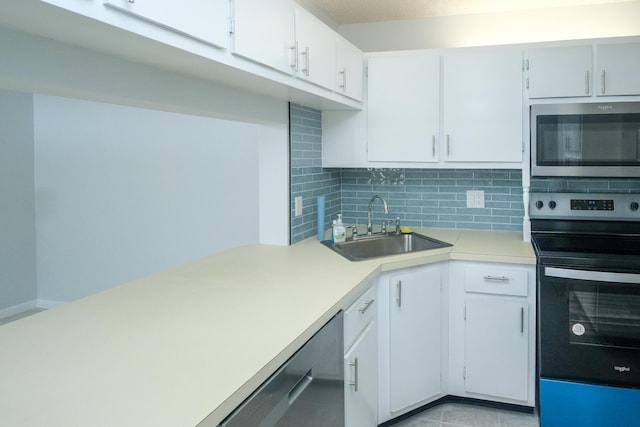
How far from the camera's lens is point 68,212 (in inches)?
192

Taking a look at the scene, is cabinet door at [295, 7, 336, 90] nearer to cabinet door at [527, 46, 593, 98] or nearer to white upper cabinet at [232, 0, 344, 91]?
white upper cabinet at [232, 0, 344, 91]

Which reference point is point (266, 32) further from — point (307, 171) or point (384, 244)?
point (384, 244)

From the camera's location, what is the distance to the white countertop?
0.98m

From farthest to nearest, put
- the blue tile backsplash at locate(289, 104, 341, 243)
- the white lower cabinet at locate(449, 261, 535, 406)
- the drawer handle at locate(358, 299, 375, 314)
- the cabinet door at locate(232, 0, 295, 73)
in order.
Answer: the blue tile backsplash at locate(289, 104, 341, 243) < the white lower cabinet at locate(449, 261, 535, 406) < the drawer handle at locate(358, 299, 375, 314) < the cabinet door at locate(232, 0, 295, 73)

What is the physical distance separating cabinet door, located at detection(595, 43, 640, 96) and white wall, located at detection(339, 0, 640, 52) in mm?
406

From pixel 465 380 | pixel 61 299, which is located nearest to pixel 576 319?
pixel 465 380

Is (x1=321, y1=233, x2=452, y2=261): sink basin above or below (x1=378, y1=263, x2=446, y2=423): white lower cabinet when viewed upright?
above

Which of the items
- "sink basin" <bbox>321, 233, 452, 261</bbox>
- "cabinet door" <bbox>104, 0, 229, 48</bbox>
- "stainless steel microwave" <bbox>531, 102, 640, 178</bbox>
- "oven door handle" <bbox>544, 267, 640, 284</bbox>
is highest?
"cabinet door" <bbox>104, 0, 229, 48</bbox>

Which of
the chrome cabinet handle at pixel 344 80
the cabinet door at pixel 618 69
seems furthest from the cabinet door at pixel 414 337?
the cabinet door at pixel 618 69

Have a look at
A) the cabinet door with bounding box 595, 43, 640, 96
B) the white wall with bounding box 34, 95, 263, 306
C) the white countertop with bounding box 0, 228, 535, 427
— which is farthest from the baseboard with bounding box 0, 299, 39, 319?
the cabinet door with bounding box 595, 43, 640, 96

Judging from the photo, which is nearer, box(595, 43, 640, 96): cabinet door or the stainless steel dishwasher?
the stainless steel dishwasher

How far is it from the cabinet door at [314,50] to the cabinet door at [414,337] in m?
1.01

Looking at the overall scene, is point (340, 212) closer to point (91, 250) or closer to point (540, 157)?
point (540, 157)

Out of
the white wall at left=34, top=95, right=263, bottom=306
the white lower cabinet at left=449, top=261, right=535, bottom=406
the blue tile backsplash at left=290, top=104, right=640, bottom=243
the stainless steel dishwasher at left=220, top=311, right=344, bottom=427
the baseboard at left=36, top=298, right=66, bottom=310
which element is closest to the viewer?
the stainless steel dishwasher at left=220, top=311, right=344, bottom=427
